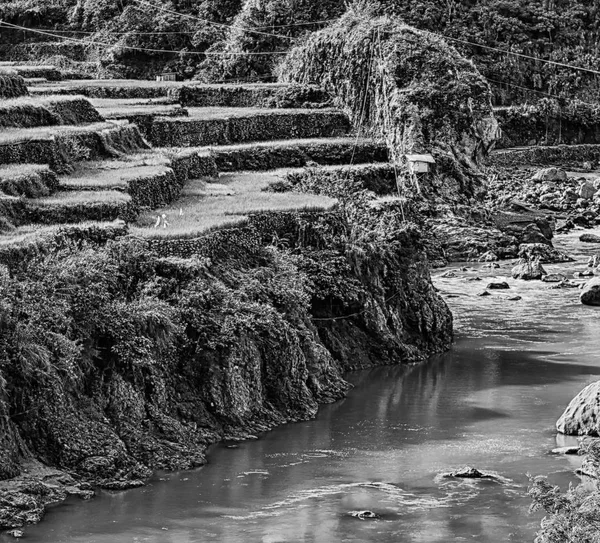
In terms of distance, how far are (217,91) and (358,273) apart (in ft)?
101

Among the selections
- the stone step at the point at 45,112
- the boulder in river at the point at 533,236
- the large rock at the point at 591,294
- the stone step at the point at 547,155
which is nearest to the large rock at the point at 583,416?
the large rock at the point at 591,294

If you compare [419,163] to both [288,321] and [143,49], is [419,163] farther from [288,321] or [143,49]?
[288,321]

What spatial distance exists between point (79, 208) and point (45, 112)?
36.0ft

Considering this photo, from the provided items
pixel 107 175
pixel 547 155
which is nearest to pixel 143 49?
pixel 547 155

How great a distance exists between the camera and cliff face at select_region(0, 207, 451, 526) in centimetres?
2525

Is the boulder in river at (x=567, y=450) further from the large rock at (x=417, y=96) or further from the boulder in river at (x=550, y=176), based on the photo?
the boulder in river at (x=550, y=176)

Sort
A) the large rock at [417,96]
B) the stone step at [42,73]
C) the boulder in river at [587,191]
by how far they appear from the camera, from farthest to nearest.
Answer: the boulder in river at [587,191] < the large rock at [417,96] < the stone step at [42,73]

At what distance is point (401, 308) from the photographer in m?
37.8

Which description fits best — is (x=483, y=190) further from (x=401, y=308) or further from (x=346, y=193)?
(x=401, y=308)

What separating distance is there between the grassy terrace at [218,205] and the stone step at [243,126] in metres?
8.84

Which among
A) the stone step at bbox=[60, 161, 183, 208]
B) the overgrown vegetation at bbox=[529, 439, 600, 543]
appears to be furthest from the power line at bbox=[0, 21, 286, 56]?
the overgrown vegetation at bbox=[529, 439, 600, 543]

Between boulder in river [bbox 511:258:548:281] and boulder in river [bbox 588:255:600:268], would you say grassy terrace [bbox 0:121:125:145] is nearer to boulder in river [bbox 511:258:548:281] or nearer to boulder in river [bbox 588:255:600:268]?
boulder in river [bbox 511:258:548:281]

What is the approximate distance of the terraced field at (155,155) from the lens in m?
33.7

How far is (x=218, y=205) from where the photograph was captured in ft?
124
